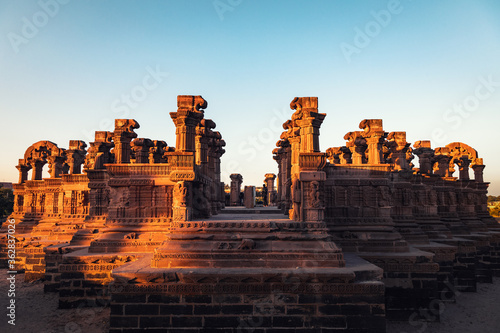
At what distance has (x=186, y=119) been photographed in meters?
10.3

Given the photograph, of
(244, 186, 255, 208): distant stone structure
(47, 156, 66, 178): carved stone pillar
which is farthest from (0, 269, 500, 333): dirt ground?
(244, 186, 255, 208): distant stone structure

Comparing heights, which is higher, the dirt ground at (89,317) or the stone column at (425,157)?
the stone column at (425,157)

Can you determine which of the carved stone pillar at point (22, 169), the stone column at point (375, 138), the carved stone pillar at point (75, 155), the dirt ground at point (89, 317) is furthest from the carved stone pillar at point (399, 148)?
the carved stone pillar at point (22, 169)

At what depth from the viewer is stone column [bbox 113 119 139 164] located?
1348 cm

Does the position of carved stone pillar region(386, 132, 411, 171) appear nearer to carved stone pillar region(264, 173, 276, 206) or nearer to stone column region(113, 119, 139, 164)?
stone column region(113, 119, 139, 164)

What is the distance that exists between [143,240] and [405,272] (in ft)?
33.4

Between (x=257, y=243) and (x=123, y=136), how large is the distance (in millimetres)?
8444

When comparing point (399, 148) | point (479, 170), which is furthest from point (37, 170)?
point (479, 170)

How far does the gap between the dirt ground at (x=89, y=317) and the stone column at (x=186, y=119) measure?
664 centimetres

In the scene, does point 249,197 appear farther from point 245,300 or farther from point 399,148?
point 245,300

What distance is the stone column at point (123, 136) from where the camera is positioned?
13477mm

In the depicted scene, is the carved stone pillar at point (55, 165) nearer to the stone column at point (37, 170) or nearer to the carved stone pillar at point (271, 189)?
the stone column at point (37, 170)

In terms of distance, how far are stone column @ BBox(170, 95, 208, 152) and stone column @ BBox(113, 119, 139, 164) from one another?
13.7 ft

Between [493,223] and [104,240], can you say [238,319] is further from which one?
[493,223]
